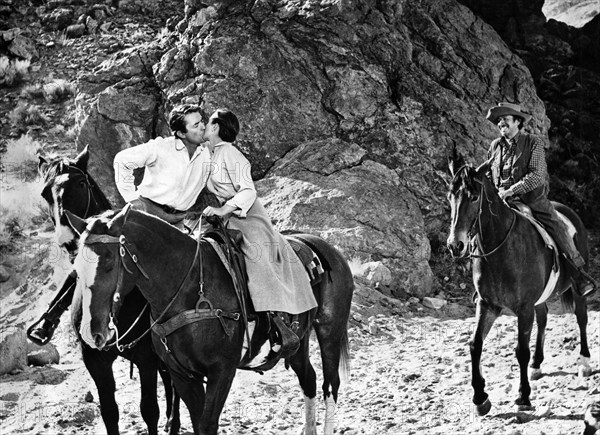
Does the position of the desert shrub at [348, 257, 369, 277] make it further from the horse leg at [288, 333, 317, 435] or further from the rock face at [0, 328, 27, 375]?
the horse leg at [288, 333, 317, 435]

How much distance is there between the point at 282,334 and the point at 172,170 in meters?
1.78

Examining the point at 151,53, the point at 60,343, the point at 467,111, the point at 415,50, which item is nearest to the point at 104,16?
the point at 151,53

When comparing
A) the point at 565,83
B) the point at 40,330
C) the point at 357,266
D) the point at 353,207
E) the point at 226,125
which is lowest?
the point at 357,266

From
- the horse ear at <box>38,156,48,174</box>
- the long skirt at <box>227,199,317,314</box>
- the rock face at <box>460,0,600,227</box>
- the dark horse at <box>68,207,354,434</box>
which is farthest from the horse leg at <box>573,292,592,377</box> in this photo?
the rock face at <box>460,0,600,227</box>

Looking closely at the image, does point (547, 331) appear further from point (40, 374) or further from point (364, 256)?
point (40, 374)

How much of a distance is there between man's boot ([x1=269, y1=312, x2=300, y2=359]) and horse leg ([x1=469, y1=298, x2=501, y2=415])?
2.51 metres

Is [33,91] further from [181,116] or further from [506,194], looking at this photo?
[506,194]

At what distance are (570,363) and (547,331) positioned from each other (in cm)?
141

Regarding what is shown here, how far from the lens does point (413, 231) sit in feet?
44.6

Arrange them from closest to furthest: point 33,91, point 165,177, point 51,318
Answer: point 51,318
point 165,177
point 33,91

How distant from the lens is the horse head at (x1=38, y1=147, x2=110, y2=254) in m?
7.07

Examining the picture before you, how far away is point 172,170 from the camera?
22.9 ft

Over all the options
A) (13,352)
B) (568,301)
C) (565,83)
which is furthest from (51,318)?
(565,83)

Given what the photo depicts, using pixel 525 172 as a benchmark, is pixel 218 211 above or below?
below
